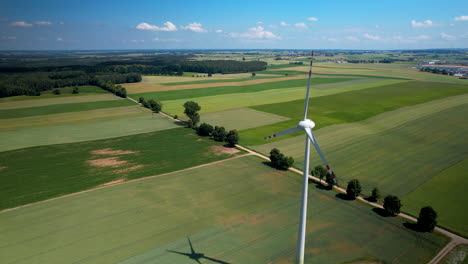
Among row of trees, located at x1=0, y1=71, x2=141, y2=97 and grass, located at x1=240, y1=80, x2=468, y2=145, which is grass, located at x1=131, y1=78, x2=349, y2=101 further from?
row of trees, located at x1=0, y1=71, x2=141, y2=97

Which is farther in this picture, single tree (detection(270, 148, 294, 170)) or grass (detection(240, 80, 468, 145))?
grass (detection(240, 80, 468, 145))

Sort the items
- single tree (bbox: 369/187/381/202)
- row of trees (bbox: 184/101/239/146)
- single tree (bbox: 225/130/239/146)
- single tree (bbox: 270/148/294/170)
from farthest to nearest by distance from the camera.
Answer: row of trees (bbox: 184/101/239/146) → single tree (bbox: 225/130/239/146) → single tree (bbox: 270/148/294/170) → single tree (bbox: 369/187/381/202)

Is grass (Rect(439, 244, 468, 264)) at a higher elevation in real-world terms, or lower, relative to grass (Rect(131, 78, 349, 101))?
lower

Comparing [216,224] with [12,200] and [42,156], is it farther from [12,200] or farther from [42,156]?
[42,156]

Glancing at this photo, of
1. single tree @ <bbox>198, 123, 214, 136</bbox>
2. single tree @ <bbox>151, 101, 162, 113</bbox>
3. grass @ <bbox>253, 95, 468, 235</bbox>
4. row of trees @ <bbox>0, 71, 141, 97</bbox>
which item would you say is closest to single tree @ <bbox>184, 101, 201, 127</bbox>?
single tree @ <bbox>198, 123, 214, 136</bbox>

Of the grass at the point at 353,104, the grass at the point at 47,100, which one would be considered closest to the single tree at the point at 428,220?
the grass at the point at 353,104

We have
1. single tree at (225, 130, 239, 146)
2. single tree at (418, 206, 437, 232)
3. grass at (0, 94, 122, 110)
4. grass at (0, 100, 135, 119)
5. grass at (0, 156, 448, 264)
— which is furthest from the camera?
grass at (0, 94, 122, 110)

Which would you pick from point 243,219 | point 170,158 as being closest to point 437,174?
point 243,219

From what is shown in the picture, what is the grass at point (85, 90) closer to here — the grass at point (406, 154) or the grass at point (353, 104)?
the grass at point (353, 104)
